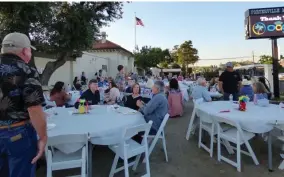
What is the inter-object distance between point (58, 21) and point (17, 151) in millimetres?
8927

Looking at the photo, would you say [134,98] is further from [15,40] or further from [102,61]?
[102,61]

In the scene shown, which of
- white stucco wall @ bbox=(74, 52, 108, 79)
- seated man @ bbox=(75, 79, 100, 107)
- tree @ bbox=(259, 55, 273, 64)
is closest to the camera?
seated man @ bbox=(75, 79, 100, 107)

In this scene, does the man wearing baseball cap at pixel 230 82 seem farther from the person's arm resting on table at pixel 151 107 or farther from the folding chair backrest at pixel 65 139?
the folding chair backrest at pixel 65 139

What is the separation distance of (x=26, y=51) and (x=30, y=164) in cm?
91

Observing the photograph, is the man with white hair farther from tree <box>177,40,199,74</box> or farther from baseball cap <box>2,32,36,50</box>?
tree <box>177,40,199,74</box>

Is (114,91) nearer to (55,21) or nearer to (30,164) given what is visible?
(30,164)

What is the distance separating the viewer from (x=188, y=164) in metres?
3.57

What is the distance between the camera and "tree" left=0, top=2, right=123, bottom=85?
25.1 feet

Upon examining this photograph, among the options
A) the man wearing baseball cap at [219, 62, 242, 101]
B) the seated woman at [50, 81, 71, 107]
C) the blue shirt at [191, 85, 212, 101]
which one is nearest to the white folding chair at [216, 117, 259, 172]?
the blue shirt at [191, 85, 212, 101]

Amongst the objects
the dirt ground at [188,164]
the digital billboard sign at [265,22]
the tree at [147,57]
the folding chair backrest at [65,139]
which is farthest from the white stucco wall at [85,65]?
the folding chair backrest at [65,139]

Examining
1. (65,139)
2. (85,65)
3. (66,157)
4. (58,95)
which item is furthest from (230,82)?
(85,65)

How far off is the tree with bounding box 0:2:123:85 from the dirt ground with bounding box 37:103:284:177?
19.2 feet

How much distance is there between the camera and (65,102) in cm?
544

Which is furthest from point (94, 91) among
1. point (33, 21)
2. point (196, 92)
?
point (33, 21)
